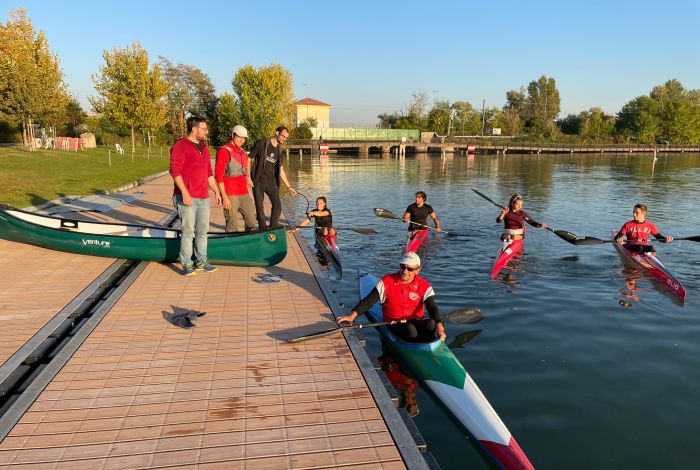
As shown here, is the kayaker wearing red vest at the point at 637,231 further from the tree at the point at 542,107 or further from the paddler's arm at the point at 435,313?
the tree at the point at 542,107

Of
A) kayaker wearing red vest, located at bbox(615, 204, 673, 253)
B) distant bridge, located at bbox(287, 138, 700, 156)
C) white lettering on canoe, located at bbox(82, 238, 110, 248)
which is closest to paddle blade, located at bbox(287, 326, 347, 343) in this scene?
white lettering on canoe, located at bbox(82, 238, 110, 248)

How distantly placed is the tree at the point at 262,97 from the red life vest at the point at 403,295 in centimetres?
6848

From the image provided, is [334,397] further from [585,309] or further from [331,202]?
[331,202]

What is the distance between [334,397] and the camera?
4.98 m

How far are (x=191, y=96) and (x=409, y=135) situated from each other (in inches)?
1773

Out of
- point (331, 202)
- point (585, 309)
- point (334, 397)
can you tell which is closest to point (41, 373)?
point (334, 397)

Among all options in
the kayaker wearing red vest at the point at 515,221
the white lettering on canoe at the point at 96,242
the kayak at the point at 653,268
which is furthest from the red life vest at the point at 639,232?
the white lettering on canoe at the point at 96,242

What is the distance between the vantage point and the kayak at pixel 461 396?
15.6 ft

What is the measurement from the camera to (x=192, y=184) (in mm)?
8430

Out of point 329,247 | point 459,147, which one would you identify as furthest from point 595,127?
point 329,247

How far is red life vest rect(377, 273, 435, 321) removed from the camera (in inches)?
262

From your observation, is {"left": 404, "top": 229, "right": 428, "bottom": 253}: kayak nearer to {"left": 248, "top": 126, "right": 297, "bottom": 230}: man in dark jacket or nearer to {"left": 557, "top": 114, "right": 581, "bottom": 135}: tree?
{"left": 248, "top": 126, "right": 297, "bottom": 230}: man in dark jacket

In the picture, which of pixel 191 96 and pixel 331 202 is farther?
pixel 191 96

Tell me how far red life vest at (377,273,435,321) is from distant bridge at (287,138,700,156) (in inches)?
2856
